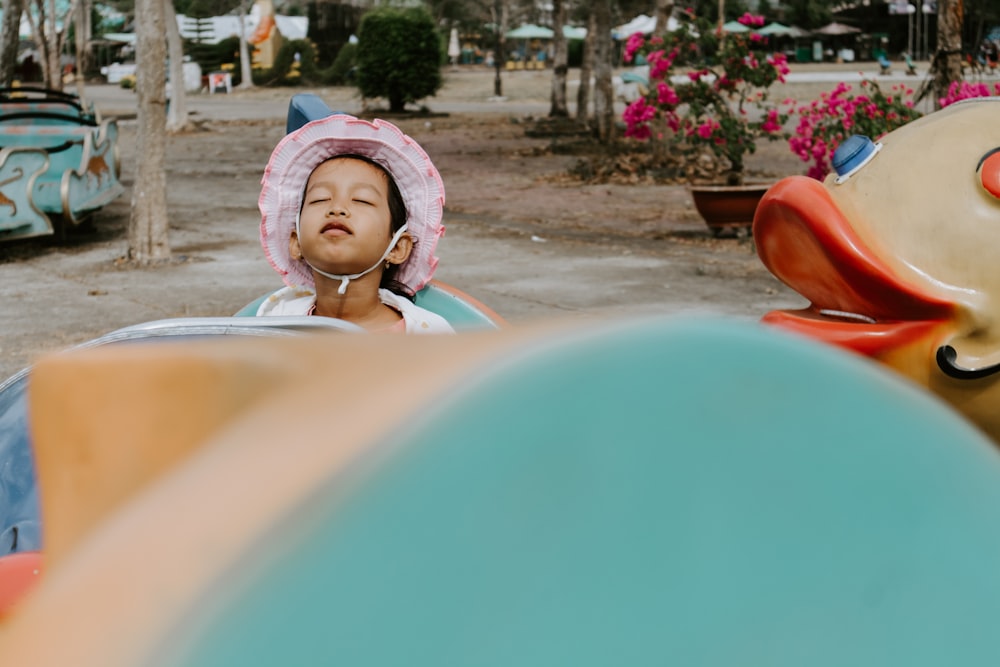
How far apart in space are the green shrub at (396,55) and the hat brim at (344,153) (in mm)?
24265

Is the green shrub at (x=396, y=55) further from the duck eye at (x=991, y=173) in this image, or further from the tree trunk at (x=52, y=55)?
the duck eye at (x=991, y=173)

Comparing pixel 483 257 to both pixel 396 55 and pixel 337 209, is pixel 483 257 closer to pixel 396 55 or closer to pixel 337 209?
pixel 337 209

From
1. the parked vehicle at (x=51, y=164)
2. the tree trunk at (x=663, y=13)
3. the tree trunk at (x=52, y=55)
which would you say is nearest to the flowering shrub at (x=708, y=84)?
the tree trunk at (x=663, y=13)

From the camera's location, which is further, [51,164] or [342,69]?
[342,69]

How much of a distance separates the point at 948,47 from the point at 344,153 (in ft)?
18.7

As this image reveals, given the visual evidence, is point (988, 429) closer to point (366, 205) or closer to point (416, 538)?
point (366, 205)

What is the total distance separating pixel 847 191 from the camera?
2.22 metres

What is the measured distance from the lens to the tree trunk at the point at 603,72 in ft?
54.2

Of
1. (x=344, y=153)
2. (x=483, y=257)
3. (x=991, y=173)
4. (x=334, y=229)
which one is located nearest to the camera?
(x=991, y=173)

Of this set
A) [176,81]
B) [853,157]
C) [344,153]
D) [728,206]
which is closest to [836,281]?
[853,157]

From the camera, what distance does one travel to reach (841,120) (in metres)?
8.88

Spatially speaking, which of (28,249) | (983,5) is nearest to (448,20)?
(983,5)

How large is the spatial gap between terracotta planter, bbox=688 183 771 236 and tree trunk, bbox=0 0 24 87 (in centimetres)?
896

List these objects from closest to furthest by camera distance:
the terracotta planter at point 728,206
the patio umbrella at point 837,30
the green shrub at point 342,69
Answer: the terracotta planter at point 728,206 < the green shrub at point 342,69 < the patio umbrella at point 837,30
